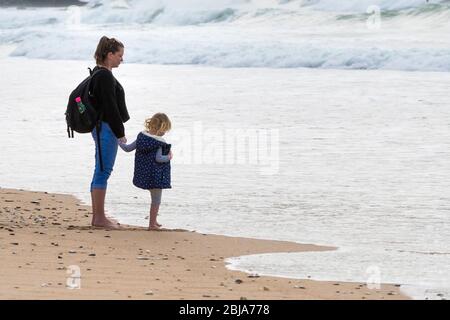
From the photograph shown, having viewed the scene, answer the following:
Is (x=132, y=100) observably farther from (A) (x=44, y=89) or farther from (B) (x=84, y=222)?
(B) (x=84, y=222)

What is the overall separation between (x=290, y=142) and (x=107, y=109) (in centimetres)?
553

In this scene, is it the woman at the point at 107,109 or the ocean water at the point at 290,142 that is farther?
the ocean water at the point at 290,142

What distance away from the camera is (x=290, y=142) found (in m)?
13.2

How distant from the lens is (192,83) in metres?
23.3

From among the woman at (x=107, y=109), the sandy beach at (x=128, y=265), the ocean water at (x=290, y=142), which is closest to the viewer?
the sandy beach at (x=128, y=265)

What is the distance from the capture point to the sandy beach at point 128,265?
5.82 meters

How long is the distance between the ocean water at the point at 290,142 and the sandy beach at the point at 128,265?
0.29m

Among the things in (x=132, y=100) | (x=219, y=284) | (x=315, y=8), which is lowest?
(x=219, y=284)

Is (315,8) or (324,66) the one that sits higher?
(315,8)

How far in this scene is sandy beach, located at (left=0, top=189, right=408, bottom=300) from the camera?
5820mm

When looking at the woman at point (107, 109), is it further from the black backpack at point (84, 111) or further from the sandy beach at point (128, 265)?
the sandy beach at point (128, 265)

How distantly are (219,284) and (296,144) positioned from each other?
6.95 m

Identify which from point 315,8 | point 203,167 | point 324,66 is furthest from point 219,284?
point 315,8

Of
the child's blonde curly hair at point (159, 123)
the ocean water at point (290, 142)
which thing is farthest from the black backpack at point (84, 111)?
the ocean water at point (290, 142)
